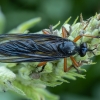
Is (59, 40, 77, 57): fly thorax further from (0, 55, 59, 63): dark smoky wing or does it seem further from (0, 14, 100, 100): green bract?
(0, 55, 59, 63): dark smoky wing

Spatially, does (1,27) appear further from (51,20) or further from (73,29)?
(51,20)

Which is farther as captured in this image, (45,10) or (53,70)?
(45,10)

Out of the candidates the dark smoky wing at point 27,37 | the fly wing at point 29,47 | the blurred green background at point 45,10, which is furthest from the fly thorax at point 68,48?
the blurred green background at point 45,10

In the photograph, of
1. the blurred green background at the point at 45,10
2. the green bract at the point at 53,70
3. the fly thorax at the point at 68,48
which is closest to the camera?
the green bract at the point at 53,70

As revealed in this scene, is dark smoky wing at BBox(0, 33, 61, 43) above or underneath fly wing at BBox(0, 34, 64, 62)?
above

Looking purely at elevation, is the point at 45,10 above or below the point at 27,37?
above

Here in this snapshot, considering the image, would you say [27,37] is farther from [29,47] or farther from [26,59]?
[26,59]

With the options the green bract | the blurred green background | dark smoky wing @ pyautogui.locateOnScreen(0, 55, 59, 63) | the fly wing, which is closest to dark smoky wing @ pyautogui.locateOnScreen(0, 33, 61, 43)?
the fly wing

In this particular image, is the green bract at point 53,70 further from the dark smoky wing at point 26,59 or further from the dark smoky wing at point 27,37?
the dark smoky wing at point 27,37

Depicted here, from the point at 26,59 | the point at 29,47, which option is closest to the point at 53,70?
the point at 26,59
